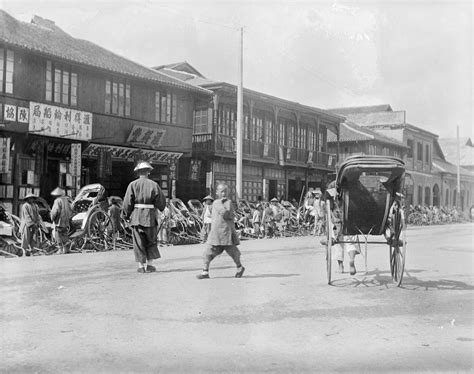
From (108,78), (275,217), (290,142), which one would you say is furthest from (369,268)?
(290,142)

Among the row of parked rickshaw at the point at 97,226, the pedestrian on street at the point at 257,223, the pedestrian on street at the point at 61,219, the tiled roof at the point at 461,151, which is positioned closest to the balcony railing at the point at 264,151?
the row of parked rickshaw at the point at 97,226

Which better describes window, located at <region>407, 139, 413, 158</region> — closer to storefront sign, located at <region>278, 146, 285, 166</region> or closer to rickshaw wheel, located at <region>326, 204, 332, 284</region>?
storefront sign, located at <region>278, 146, 285, 166</region>

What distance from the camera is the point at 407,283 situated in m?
8.27

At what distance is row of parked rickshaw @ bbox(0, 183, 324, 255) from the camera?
12.7 m

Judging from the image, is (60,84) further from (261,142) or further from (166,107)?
(261,142)

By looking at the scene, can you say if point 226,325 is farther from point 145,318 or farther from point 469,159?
point 469,159

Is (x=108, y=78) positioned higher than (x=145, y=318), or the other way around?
(x=108, y=78)

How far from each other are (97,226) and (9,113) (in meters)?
5.17

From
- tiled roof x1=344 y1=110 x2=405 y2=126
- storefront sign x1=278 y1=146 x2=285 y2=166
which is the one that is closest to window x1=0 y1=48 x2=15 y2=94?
storefront sign x1=278 y1=146 x2=285 y2=166

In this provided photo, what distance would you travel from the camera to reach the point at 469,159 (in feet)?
193

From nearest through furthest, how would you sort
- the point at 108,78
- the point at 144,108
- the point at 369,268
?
the point at 369,268, the point at 108,78, the point at 144,108

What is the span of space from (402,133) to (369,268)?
3584 cm

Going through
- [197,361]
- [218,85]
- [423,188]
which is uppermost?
[218,85]

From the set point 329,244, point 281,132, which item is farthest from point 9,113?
point 281,132
